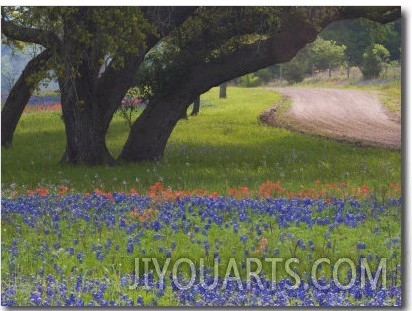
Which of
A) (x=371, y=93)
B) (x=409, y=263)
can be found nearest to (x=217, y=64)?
(x=371, y=93)

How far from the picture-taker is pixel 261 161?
42.0ft

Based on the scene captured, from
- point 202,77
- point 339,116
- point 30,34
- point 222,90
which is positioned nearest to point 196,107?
point 222,90

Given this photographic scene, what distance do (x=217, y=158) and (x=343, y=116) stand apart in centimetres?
293

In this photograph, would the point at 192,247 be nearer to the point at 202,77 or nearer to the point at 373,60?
the point at 373,60

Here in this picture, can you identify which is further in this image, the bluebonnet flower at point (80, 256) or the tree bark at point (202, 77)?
the tree bark at point (202, 77)

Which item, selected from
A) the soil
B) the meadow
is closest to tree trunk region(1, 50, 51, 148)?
the meadow

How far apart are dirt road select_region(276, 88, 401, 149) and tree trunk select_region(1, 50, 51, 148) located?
3697 millimetres

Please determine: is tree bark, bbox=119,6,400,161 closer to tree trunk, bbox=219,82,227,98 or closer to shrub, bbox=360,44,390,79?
tree trunk, bbox=219,82,227,98

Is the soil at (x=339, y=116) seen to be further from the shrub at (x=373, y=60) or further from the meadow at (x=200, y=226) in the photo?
the shrub at (x=373, y=60)

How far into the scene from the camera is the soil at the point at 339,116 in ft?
38.2

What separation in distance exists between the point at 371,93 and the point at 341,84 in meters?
0.72

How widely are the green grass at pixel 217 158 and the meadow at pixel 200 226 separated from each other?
40mm

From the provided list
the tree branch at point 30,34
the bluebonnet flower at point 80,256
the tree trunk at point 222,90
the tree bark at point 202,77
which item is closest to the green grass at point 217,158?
the tree trunk at point 222,90

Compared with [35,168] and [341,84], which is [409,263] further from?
[35,168]
